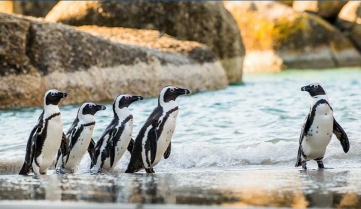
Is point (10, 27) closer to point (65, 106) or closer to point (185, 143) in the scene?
point (65, 106)

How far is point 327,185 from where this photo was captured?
238 inches

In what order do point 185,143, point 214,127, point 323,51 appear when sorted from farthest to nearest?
point 323,51 < point 214,127 < point 185,143

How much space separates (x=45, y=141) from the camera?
7.88 meters

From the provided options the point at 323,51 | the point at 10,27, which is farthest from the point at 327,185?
the point at 323,51

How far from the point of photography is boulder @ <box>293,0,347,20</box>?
32156 mm

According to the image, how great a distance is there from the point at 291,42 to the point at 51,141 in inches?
898

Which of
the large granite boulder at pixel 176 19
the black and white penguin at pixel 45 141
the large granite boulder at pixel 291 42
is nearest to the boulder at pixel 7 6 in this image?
the large granite boulder at pixel 176 19

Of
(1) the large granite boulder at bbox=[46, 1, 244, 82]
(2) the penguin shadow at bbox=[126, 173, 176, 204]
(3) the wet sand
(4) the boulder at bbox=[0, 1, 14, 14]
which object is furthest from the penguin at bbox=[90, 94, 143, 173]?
(4) the boulder at bbox=[0, 1, 14, 14]

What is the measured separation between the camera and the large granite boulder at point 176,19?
18344mm

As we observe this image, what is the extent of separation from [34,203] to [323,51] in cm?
2544

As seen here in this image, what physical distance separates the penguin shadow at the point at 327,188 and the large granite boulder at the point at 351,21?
24.3 metres

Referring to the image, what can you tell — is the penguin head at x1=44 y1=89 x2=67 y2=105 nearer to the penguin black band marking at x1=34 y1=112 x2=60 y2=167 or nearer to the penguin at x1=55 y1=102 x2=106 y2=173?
the penguin black band marking at x1=34 y1=112 x2=60 y2=167

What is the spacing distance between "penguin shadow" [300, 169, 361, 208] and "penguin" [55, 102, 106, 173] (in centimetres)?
209

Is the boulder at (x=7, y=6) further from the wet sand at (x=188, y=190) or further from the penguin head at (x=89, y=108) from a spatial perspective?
the wet sand at (x=188, y=190)
